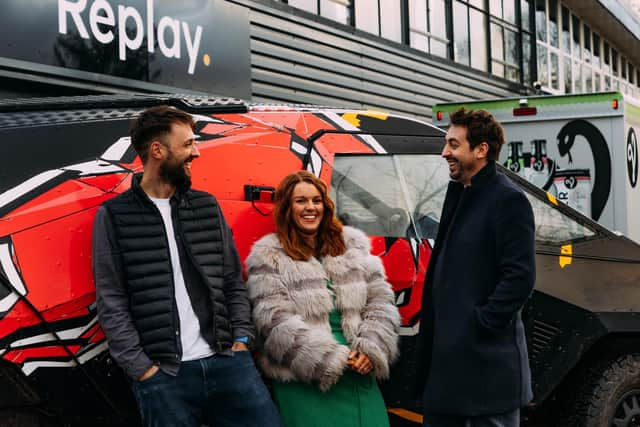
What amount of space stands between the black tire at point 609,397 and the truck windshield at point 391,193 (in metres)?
0.72

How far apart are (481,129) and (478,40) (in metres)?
14.0

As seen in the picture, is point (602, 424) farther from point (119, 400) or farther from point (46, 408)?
point (46, 408)

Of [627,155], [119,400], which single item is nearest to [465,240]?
[119,400]

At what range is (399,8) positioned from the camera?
1373 cm

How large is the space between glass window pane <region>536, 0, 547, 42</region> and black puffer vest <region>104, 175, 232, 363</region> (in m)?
17.6

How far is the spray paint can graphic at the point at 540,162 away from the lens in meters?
8.31

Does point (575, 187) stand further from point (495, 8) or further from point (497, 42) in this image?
point (495, 8)

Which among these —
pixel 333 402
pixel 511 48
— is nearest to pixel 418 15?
pixel 511 48

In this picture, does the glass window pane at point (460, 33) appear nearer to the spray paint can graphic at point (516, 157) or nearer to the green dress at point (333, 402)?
the spray paint can graphic at point (516, 157)

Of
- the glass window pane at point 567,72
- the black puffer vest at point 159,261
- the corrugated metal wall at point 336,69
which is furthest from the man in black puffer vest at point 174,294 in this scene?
the glass window pane at point 567,72

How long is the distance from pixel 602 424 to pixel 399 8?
10.5 metres

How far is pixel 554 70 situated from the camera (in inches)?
810

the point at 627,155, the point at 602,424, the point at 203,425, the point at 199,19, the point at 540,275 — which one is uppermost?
the point at 199,19

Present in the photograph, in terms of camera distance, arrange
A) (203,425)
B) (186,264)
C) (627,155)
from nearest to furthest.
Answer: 1. (186,264)
2. (203,425)
3. (627,155)
